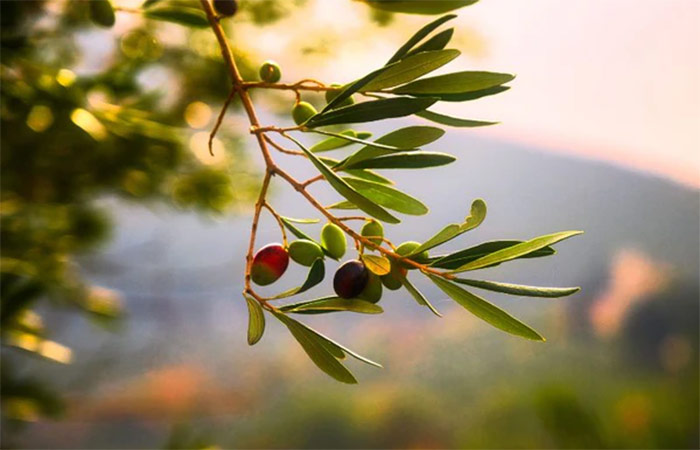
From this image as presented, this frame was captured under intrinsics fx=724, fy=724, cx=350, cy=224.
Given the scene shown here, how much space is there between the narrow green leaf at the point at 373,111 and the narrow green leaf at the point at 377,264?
0.05 metres

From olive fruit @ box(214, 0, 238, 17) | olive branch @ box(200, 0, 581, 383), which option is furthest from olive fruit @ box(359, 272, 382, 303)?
olive fruit @ box(214, 0, 238, 17)

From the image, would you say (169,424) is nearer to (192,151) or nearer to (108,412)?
(108,412)

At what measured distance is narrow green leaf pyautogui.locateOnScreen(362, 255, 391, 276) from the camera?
25 cm

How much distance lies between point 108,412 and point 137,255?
0.43 metres

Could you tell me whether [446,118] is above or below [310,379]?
A: above

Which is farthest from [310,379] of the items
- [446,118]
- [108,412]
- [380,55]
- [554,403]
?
[446,118]

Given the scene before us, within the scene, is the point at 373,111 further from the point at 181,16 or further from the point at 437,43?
the point at 181,16

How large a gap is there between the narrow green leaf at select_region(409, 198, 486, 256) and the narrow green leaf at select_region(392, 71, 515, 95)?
0.14 ft

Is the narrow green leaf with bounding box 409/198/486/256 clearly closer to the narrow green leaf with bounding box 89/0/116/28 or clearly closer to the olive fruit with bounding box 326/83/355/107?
the olive fruit with bounding box 326/83/355/107

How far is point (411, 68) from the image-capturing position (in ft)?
0.81

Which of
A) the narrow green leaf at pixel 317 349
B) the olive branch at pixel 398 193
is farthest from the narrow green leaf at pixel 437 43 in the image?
the narrow green leaf at pixel 317 349

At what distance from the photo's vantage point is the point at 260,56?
0.70 metres

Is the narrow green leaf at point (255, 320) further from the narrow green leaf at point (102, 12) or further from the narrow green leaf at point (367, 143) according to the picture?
the narrow green leaf at point (102, 12)

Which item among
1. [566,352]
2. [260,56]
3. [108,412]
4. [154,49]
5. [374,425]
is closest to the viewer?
[154,49]
